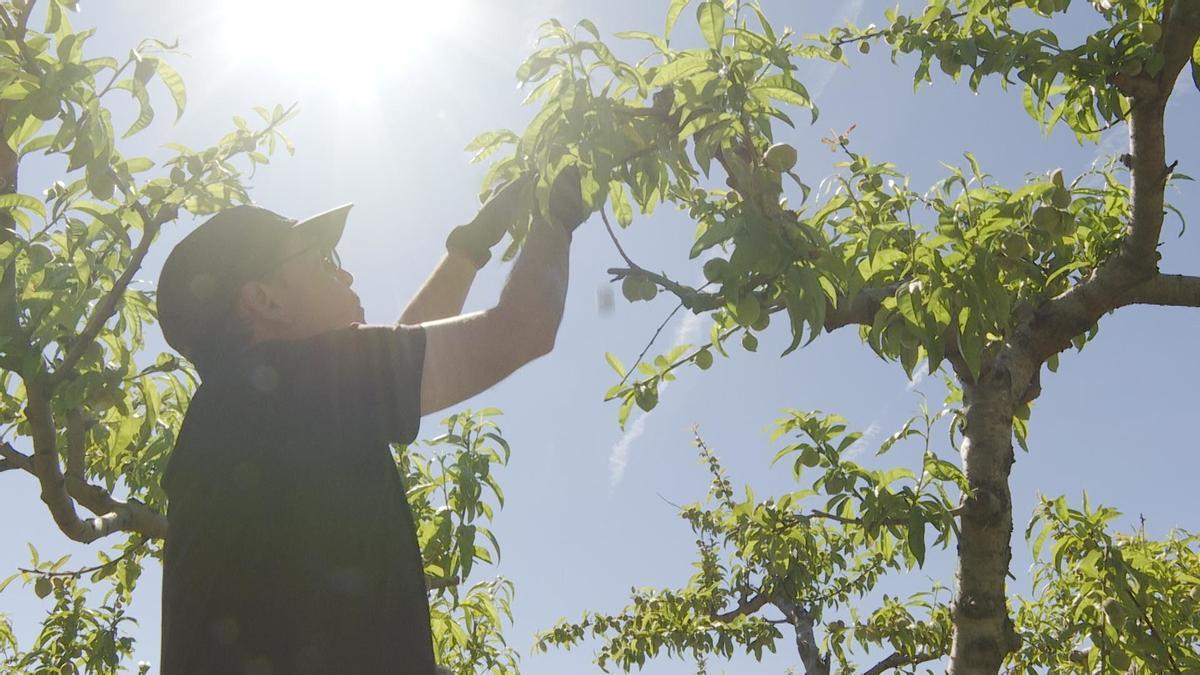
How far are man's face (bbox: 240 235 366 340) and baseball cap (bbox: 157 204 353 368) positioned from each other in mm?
25

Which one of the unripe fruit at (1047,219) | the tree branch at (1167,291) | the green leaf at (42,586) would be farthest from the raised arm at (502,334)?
the green leaf at (42,586)

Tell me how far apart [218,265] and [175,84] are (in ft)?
2.27

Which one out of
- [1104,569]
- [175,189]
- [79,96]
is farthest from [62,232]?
Result: [1104,569]

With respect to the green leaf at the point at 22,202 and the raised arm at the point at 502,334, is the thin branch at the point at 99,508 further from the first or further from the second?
the raised arm at the point at 502,334

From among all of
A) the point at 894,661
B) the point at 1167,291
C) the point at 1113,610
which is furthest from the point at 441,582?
the point at 894,661

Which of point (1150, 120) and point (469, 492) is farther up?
point (1150, 120)

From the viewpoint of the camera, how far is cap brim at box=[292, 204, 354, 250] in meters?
2.12

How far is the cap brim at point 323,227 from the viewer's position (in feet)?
6.97

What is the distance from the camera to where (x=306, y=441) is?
1.76m

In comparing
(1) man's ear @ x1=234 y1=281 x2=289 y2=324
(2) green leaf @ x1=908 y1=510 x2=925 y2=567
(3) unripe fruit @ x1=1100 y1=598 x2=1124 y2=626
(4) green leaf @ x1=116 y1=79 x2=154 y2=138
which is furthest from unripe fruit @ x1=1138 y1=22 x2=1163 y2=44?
(4) green leaf @ x1=116 y1=79 x2=154 y2=138

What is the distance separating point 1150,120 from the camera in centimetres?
274

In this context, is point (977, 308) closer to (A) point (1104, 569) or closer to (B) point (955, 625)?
(B) point (955, 625)

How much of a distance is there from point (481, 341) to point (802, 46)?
1042 millimetres

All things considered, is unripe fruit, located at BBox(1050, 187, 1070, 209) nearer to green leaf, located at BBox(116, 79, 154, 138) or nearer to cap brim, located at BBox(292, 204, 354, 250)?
cap brim, located at BBox(292, 204, 354, 250)
